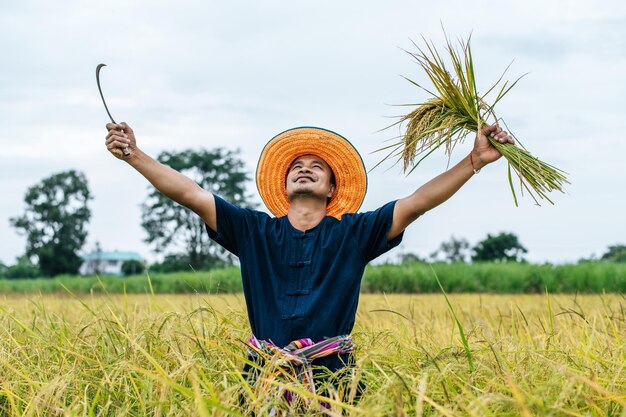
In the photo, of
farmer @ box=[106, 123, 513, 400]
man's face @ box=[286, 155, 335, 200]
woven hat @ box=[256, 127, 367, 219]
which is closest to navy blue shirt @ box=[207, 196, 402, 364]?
farmer @ box=[106, 123, 513, 400]

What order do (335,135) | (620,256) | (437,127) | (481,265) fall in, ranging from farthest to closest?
1. (620,256)
2. (481,265)
3. (335,135)
4. (437,127)

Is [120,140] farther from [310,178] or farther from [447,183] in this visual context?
[447,183]

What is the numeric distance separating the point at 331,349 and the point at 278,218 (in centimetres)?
73

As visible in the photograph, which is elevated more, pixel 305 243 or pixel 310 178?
pixel 310 178

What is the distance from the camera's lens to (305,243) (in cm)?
329

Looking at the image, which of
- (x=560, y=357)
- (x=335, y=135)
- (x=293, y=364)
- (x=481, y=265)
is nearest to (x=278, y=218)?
(x=335, y=135)

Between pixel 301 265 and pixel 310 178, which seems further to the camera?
pixel 310 178

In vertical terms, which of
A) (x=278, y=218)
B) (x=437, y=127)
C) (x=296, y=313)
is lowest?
(x=296, y=313)

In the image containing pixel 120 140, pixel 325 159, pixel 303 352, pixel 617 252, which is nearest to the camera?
pixel 303 352

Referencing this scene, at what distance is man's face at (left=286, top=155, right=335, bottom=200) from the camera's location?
3.39 m

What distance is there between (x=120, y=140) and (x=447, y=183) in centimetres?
153

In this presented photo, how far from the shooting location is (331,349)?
3.11 metres

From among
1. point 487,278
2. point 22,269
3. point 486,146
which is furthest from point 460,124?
point 22,269

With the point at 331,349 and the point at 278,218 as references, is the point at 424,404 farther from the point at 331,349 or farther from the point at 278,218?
the point at 278,218
